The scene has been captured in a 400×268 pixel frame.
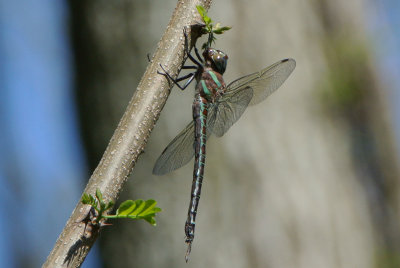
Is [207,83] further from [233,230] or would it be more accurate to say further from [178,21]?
[233,230]

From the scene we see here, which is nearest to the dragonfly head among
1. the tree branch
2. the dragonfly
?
the dragonfly

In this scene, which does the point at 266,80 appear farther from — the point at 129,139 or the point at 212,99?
the point at 129,139

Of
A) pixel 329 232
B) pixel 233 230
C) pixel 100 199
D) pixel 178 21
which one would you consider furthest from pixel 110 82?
pixel 100 199

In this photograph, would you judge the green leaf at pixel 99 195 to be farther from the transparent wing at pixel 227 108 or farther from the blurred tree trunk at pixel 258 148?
the blurred tree trunk at pixel 258 148

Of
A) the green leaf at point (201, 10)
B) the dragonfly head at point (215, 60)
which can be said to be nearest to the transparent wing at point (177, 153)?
the dragonfly head at point (215, 60)

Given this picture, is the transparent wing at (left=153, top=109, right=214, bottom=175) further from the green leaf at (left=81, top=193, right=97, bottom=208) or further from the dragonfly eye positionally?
the green leaf at (left=81, top=193, right=97, bottom=208)

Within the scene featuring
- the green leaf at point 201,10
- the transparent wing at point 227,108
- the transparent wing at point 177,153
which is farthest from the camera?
the transparent wing at point 227,108

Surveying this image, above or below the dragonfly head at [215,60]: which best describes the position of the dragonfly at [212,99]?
below
